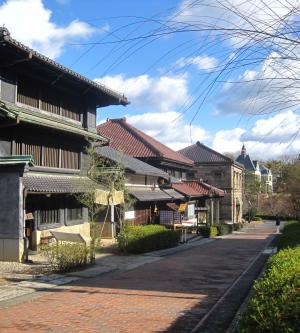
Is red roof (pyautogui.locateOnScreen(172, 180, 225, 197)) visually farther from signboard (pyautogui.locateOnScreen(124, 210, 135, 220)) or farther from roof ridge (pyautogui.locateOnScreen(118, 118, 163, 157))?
signboard (pyautogui.locateOnScreen(124, 210, 135, 220))

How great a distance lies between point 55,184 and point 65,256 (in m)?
5.36

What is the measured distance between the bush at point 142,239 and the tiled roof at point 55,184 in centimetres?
313

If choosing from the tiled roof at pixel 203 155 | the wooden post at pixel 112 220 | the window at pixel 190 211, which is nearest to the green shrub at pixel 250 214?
the tiled roof at pixel 203 155

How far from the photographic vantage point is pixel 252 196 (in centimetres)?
8756

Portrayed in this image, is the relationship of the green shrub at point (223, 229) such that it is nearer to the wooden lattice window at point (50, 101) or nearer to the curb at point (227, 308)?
the wooden lattice window at point (50, 101)

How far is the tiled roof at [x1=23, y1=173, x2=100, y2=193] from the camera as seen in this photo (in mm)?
18828

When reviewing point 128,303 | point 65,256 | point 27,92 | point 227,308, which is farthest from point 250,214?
point 128,303

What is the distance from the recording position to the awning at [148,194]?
2998cm

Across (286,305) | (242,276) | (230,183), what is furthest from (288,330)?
(230,183)

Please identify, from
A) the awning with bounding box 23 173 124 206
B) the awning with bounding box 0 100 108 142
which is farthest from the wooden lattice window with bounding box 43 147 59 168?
the awning with bounding box 0 100 108 142

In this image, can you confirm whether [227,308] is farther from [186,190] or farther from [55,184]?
[186,190]

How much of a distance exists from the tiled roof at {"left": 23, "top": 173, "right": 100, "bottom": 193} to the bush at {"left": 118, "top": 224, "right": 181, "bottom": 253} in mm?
3126

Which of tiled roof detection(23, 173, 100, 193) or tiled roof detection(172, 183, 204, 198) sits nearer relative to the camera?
tiled roof detection(23, 173, 100, 193)

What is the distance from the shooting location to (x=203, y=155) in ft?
209
